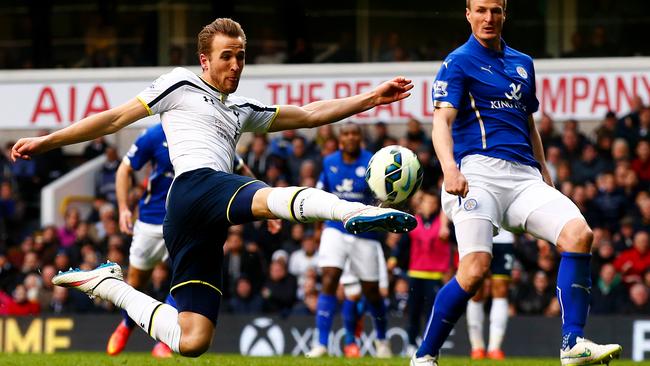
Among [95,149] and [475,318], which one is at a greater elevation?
[95,149]

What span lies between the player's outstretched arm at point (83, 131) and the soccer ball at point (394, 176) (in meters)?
1.45

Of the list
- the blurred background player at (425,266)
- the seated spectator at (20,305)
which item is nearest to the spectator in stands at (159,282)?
the seated spectator at (20,305)

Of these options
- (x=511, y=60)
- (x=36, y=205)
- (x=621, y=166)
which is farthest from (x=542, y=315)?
(x=36, y=205)

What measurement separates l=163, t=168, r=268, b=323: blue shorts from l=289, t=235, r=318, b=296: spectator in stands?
31.2ft

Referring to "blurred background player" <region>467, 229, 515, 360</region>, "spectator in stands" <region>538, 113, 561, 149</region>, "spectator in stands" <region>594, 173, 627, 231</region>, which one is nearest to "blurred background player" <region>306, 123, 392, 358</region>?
"blurred background player" <region>467, 229, 515, 360</region>

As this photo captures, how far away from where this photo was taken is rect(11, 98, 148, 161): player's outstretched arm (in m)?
7.94

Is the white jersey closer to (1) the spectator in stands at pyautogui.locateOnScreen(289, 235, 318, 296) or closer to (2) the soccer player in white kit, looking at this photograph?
(2) the soccer player in white kit

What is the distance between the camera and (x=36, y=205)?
2262cm

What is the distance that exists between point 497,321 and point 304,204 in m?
6.90

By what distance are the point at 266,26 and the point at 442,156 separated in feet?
51.2

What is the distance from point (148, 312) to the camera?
8.82m

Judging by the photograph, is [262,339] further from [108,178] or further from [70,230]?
[108,178]

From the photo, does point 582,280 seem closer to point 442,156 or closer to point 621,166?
point 442,156

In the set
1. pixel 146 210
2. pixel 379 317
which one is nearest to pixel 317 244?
pixel 379 317
